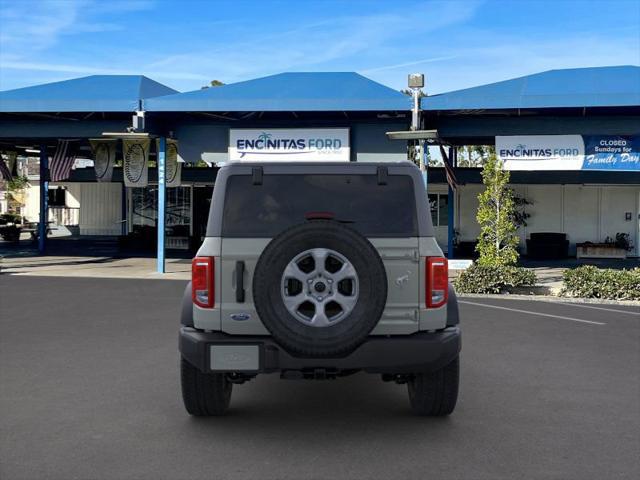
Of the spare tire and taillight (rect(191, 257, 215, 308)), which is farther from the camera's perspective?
taillight (rect(191, 257, 215, 308))

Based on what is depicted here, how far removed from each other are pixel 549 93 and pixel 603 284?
5.88 m

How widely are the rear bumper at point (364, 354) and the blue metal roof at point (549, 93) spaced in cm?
1463

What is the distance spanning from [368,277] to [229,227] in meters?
1.13

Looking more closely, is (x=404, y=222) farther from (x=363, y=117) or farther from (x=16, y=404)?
(x=363, y=117)

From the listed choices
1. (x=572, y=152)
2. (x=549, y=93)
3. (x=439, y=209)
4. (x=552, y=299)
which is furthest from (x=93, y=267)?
(x=439, y=209)

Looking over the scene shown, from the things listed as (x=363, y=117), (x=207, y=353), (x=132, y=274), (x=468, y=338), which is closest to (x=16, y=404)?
(x=207, y=353)

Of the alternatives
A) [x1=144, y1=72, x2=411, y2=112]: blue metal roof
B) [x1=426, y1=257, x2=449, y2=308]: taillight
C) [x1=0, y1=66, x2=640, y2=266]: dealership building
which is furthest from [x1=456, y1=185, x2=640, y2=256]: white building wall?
[x1=426, y1=257, x2=449, y2=308]: taillight

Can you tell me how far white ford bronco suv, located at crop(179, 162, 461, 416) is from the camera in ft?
15.3

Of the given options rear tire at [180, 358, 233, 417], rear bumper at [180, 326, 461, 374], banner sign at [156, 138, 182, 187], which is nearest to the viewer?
rear bumper at [180, 326, 461, 374]

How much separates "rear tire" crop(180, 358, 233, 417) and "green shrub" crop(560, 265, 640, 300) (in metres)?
11.4

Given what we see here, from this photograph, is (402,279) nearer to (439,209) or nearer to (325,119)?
(325,119)

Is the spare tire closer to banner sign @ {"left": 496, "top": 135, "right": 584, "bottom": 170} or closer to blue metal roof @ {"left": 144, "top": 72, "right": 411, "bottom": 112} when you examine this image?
→ blue metal roof @ {"left": 144, "top": 72, "right": 411, "bottom": 112}

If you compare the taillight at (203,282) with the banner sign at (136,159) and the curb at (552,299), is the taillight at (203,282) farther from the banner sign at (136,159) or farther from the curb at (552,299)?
the banner sign at (136,159)

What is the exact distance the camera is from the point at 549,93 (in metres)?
18.3
